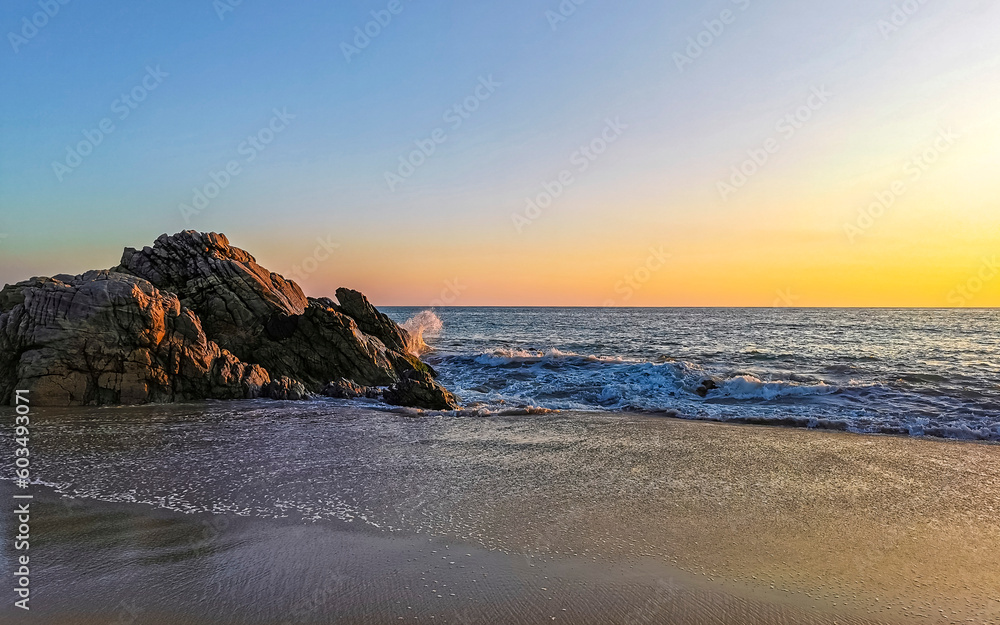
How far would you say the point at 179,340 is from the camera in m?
14.9

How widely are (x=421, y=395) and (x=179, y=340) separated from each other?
22.5 ft

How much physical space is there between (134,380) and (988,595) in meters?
16.2


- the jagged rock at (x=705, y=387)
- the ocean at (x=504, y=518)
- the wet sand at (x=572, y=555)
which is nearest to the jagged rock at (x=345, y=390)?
the ocean at (x=504, y=518)

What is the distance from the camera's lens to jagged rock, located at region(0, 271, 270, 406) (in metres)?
13.4

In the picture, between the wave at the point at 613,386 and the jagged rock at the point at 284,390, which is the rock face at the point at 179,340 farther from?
the wave at the point at 613,386

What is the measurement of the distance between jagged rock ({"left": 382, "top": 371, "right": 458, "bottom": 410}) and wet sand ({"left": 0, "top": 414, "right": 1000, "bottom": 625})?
649cm

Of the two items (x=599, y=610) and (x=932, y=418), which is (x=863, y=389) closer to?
(x=932, y=418)

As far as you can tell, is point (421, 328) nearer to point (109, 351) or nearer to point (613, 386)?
point (613, 386)

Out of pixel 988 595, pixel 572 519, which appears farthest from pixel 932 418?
pixel 572 519

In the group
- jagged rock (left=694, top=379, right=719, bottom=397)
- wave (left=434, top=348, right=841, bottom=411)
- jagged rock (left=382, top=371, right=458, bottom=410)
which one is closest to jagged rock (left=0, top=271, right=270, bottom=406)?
jagged rock (left=382, top=371, right=458, bottom=410)

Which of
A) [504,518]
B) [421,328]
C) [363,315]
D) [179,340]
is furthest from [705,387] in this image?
[421,328]

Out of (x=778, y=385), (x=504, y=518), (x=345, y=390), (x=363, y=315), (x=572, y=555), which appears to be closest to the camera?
(x=572, y=555)

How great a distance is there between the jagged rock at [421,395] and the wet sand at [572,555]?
6.49 meters

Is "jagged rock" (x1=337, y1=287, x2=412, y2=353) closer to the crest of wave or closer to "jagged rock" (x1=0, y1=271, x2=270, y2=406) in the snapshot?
"jagged rock" (x1=0, y1=271, x2=270, y2=406)
